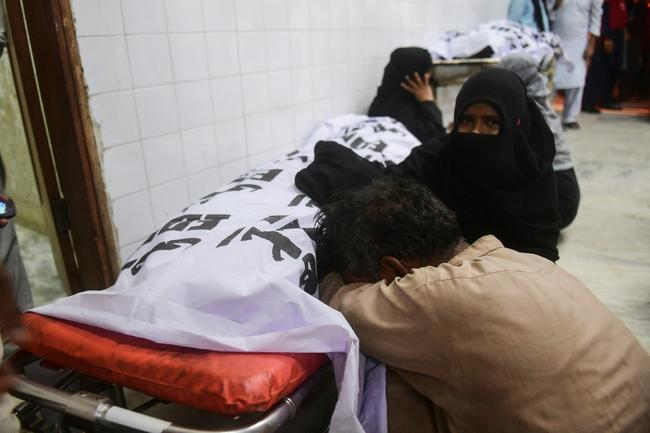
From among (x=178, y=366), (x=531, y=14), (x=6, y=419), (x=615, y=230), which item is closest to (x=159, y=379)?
(x=178, y=366)

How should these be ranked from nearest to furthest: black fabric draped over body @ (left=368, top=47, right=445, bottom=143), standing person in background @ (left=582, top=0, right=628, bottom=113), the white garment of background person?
the white garment of background person < black fabric draped over body @ (left=368, top=47, right=445, bottom=143) < standing person in background @ (left=582, top=0, right=628, bottom=113)

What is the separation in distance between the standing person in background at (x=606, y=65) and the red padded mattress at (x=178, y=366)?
6.43 meters

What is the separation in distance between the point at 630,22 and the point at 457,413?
7.08m

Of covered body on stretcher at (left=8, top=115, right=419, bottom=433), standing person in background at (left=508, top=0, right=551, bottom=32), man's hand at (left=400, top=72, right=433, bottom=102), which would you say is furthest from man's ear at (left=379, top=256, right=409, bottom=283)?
standing person in background at (left=508, top=0, right=551, bottom=32)

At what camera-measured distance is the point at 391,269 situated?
43.0 inches

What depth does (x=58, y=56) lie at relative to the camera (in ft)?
4.87

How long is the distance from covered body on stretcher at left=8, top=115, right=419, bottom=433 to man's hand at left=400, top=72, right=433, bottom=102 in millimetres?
1808

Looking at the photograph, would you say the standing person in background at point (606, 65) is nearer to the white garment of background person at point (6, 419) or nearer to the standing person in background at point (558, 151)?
the standing person in background at point (558, 151)

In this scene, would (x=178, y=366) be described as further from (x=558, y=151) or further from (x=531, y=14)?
(x=531, y=14)

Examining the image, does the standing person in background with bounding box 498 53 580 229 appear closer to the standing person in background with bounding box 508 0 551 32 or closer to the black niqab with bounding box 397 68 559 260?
the black niqab with bounding box 397 68 559 260

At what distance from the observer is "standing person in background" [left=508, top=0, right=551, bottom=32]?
436cm

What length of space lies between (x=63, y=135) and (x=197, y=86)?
0.49 m

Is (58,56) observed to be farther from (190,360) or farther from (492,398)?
(492,398)

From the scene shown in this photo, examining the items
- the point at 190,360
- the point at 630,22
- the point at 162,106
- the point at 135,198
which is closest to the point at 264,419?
the point at 190,360
